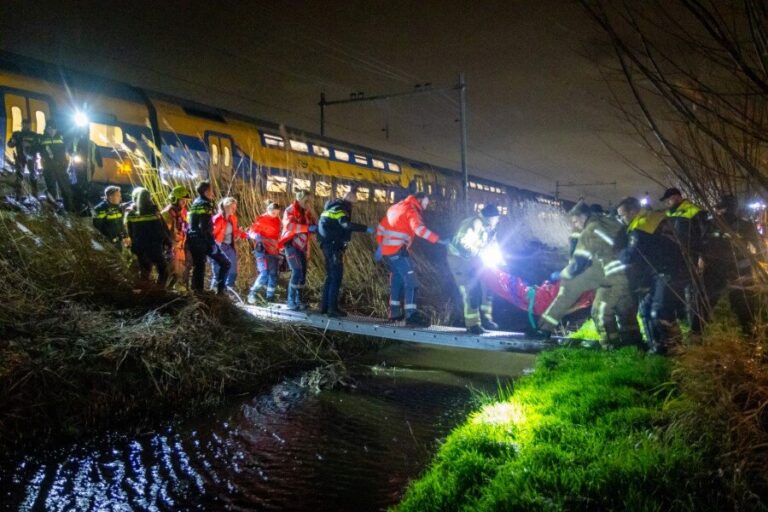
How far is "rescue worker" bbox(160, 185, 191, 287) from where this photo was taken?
28.2 feet

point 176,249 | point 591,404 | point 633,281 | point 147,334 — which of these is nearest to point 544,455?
point 591,404

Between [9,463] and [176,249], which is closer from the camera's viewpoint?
[9,463]

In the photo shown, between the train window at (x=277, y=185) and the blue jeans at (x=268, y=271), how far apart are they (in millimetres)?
1917

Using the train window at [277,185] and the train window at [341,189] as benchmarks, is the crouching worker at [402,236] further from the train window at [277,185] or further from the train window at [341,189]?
the train window at [341,189]

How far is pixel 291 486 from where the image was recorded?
183 inches

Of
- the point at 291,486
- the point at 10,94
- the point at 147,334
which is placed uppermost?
the point at 10,94

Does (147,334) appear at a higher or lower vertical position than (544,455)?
higher

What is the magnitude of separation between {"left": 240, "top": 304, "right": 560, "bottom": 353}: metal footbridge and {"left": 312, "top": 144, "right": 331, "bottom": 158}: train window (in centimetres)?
896

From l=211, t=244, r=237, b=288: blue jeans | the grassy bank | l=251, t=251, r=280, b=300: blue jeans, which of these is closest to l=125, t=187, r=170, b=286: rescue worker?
the grassy bank

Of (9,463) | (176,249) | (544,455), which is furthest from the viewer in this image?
(176,249)

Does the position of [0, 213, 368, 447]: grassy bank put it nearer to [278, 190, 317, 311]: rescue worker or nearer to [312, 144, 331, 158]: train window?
[278, 190, 317, 311]: rescue worker

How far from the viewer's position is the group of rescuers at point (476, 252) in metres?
5.71

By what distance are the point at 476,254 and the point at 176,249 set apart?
4980 mm

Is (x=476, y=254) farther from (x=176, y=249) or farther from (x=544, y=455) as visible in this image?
(x=176, y=249)
